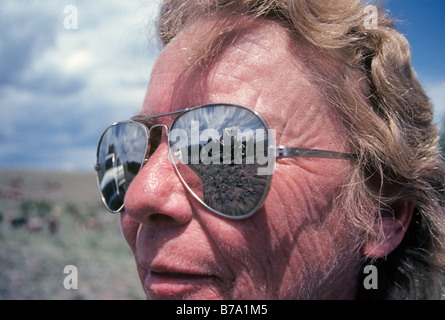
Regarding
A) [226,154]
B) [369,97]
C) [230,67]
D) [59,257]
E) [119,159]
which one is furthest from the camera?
Answer: [59,257]

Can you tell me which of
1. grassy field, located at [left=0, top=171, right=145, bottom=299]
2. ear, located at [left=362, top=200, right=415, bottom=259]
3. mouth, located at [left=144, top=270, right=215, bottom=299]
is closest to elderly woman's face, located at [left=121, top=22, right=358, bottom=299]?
mouth, located at [left=144, top=270, right=215, bottom=299]

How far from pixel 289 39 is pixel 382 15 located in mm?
712

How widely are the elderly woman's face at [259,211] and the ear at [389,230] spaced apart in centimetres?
15

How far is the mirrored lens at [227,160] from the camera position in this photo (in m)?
1.42

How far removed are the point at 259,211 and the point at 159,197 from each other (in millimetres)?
419

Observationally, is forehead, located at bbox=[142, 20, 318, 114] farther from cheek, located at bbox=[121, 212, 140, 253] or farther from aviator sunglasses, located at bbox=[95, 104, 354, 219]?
cheek, located at bbox=[121, 212, 140, 253]

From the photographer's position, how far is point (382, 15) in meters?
1.98

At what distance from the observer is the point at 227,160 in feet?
4.73

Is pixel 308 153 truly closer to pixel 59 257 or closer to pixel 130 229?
pixel 130 229

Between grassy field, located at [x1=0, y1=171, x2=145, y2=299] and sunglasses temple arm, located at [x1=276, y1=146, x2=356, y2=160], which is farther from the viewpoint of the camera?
grassy field, located at [x1=0, y1=171, x2=145, y2=299]

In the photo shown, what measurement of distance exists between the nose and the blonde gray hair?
545mm

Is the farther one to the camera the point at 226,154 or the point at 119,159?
the point at 119,159

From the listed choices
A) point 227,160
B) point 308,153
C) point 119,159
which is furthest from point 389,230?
point 119,159

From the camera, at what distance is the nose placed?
146 centimetres
